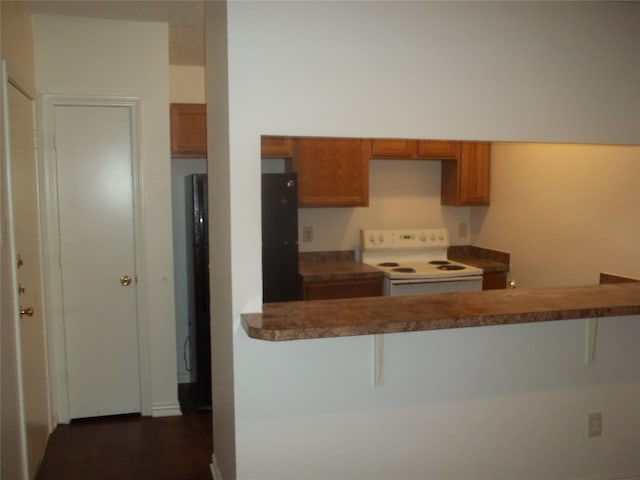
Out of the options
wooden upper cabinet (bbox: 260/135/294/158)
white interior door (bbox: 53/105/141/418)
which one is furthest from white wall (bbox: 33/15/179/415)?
wooden upper cabinet (bbox: 260/135/294/158)

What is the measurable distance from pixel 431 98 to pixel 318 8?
585mm

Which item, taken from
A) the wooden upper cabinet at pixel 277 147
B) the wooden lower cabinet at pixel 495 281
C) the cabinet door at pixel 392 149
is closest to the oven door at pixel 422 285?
the wooden lower cabinet at pixel 495 281

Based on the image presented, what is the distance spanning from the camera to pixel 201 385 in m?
3.67

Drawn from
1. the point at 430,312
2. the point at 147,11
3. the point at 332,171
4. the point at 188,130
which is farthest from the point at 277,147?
the point at 430,312

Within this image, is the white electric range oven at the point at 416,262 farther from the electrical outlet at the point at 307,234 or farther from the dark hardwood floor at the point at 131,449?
the dark hardwood floor at the point at 131,449

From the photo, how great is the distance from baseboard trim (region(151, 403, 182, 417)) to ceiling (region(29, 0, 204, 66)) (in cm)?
248

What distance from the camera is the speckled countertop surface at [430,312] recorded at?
191 centimetres

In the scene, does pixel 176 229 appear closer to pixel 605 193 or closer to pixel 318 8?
pixel 318 8

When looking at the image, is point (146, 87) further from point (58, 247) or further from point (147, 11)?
point (58, 247)

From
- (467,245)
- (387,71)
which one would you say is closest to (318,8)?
(387,71)

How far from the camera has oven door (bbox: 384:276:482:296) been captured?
392 cm

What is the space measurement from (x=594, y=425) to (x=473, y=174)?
7.88ft

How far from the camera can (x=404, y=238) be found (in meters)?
4.55

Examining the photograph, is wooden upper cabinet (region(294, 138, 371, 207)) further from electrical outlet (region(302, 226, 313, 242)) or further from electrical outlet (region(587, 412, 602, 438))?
electrical outlet (region(587, 412, 602, 438))
